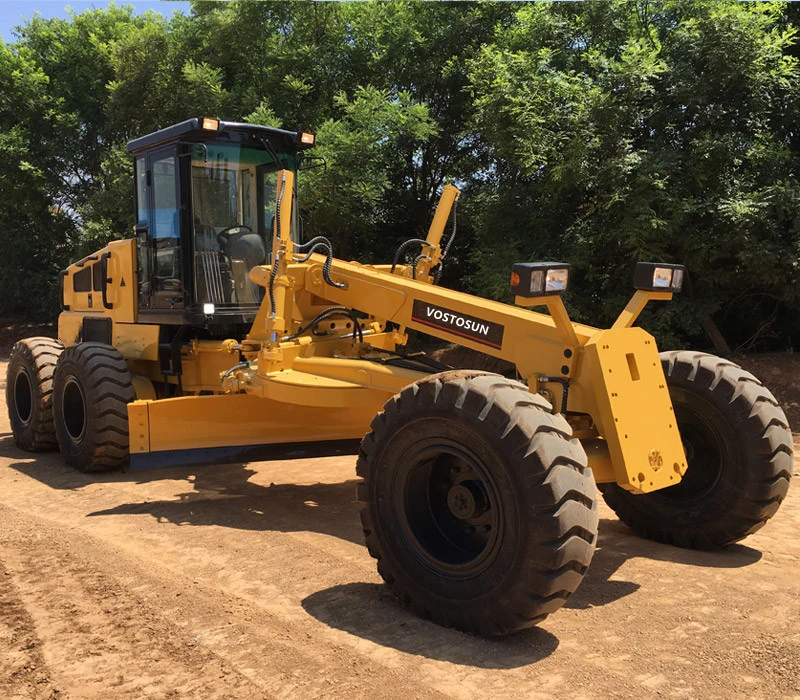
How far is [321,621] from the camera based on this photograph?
3.66 m

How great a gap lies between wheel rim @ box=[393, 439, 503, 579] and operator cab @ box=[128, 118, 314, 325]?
3.33 meters

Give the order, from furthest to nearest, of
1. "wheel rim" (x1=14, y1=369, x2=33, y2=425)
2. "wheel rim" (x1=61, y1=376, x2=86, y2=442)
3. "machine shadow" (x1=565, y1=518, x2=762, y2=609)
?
"wheel rim" (x1=14, y1=369, x2=33, y2=425) < "wheel rim" (x1=61, y1=376, x2=86, y2=442) < "machine shadow" (x1=565, y1=518, x2=762, y2=609)

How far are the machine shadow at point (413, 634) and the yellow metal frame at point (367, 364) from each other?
1.00m

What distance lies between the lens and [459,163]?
14.8 m

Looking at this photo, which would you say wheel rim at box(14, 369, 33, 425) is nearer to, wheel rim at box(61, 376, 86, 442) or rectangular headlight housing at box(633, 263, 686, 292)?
wheel rim at box(61, 376, 86, 442)

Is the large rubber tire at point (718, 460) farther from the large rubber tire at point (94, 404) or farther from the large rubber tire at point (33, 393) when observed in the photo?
the large rubber tire at point (33, 393)

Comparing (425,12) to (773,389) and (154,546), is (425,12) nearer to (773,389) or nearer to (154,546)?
(773,389)

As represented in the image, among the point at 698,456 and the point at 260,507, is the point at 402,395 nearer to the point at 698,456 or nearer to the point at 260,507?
the point at 698,456

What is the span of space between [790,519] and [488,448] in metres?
3.13

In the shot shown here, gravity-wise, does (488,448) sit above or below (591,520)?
above

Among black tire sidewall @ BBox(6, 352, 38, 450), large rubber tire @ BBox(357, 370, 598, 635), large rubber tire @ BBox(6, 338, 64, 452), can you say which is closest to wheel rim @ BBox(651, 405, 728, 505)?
large rubber tire @ BBox(357, 370, 598, 635)

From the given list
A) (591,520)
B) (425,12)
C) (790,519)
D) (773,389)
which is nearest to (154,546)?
(591,520)

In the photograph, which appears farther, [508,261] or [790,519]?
[508,261]

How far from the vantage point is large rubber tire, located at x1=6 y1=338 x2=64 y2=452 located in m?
7.52
